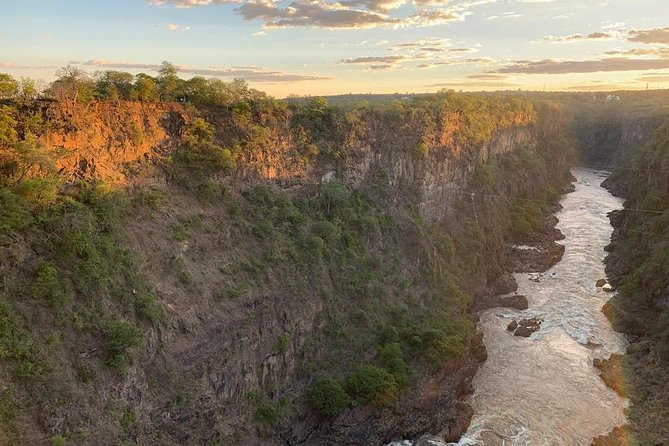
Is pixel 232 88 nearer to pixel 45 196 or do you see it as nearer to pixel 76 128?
pixel 76 128

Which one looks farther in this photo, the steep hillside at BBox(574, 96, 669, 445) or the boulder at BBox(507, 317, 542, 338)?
the boulder at BBox(507, 317, 542, 338)

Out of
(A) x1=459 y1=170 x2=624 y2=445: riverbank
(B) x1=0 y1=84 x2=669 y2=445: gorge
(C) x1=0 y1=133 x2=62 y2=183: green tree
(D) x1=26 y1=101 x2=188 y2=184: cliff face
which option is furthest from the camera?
(A) x1=459 y1=170 x2=624 y2=445: riverbank

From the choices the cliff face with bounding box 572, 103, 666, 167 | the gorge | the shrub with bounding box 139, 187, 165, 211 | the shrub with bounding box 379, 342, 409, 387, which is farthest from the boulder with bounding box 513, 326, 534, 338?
the cliff face with bounding box 572, 103, 666, 167

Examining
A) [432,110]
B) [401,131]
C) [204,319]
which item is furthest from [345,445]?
[432,110]

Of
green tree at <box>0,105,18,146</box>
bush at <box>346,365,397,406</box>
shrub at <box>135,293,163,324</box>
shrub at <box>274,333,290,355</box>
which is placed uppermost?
green tree at <box>0,105,18,146</box>

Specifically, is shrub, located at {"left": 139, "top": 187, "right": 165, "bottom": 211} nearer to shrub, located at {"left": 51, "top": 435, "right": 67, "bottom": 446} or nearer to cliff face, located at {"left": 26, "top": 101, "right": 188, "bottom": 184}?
cliff face, located at {"left": 26, "top": 101, "right": 188, "bottom": 184}

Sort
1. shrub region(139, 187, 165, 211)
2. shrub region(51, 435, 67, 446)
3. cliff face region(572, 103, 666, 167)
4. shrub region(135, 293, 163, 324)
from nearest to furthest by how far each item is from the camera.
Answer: shrub region(51, 435, 67, 446), shrub region(135, 293, 163, 324), shrub region(139, 187, 165, 211), cliff face region(572, 103, 666, 167)

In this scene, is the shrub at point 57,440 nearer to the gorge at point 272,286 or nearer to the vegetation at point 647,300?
the gorge at point 272,286
